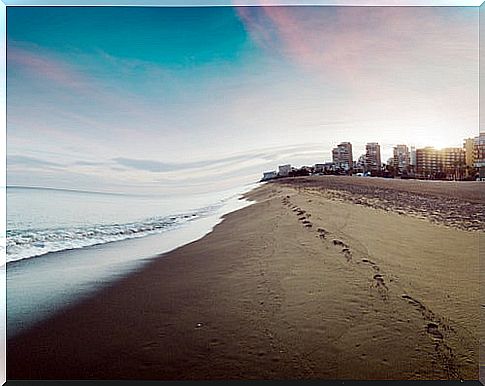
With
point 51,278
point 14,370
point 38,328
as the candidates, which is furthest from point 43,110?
point 14,370

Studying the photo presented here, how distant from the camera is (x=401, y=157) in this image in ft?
14.8

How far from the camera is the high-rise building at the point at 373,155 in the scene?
14.7 feet

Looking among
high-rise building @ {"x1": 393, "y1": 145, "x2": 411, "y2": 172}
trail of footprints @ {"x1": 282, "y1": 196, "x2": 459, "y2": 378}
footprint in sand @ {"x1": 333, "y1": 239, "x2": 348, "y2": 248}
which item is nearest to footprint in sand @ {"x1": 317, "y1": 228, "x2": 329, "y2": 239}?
trail of footprints @ {"x1": 282, "y1": 196, "x2": 459, "y2": 378}

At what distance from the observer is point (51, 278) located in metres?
4.29

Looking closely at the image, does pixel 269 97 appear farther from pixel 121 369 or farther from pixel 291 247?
pixel 121 369

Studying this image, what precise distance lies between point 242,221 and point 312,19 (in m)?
1.79

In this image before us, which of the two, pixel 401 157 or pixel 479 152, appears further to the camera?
pixel 401 157

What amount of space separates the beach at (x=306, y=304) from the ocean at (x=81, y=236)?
0.47 feet

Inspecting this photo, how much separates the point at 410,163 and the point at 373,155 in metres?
0.34

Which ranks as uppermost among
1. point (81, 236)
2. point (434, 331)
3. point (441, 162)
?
point (441, 162)

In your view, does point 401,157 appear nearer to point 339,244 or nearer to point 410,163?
point 410,163

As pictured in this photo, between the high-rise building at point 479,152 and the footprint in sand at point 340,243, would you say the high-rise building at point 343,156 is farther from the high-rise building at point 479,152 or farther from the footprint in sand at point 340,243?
the high-rise building at point 479,152

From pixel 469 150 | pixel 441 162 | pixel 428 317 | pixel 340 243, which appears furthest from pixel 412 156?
pixel 428 317

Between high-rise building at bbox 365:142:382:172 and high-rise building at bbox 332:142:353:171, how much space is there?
5.4 inches
